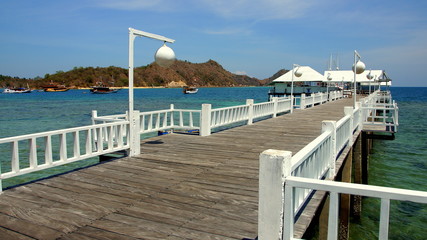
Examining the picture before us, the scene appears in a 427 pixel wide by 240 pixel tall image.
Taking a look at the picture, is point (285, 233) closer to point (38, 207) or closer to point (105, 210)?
point (105, 210)

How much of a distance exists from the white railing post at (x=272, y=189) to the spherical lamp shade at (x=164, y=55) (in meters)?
5.82

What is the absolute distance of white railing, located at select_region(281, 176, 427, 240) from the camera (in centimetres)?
242

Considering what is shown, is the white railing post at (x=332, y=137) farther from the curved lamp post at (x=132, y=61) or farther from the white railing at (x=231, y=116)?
the white railing at (x=231, y=116)

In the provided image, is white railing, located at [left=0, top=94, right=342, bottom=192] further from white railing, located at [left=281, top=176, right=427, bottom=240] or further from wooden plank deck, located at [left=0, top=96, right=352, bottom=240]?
white railing, located at [left=281, top=176, right=427, bottom=240]

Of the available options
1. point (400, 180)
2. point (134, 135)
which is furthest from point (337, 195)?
point (400, 180)

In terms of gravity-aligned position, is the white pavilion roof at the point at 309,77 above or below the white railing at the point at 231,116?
above

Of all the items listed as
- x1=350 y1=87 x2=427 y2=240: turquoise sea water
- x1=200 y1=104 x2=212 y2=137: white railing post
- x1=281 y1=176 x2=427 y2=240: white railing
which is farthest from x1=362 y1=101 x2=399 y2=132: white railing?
x1=281 y1=176 x2=427 y2=240: white railing

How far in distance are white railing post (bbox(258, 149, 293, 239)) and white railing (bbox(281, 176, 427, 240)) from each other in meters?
0.07

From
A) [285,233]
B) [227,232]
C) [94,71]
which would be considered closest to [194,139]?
[227,232]

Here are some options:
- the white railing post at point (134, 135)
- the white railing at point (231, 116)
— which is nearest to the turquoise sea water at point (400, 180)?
the white railing at point (231, 116)

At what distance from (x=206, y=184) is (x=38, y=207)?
8.14ft

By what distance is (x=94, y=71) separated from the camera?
185 m

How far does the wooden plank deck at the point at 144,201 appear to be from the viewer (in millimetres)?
3789

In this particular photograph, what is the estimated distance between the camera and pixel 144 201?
187 inches
